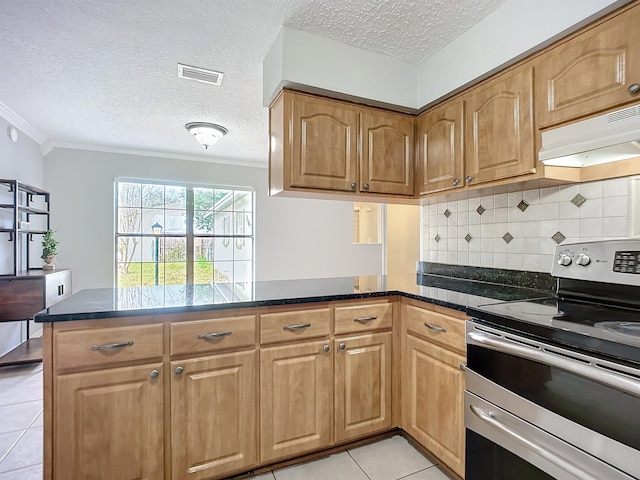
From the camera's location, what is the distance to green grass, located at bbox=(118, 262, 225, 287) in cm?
478

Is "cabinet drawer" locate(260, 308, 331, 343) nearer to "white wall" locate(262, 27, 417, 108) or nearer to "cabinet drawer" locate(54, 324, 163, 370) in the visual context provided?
"cabinet drawer" locate(54, 324, 163, 370)

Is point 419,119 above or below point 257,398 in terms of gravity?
above

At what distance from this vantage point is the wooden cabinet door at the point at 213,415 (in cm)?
152

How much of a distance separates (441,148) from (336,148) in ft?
2.30

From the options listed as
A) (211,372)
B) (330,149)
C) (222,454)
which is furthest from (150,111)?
(222,454)

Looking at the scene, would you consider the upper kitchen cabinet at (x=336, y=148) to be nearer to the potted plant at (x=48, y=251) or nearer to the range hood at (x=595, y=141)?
the range hood at (x=595, y=141)

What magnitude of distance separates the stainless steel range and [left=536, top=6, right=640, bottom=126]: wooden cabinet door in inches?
24.4

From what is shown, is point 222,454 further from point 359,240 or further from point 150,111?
point 359,240

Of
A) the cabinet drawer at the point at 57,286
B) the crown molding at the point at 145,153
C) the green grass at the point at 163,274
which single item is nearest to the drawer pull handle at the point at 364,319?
the cabinet drawer at the point at 57,286

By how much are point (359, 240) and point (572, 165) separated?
4.58 m

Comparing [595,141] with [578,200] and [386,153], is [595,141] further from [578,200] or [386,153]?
[386,153]

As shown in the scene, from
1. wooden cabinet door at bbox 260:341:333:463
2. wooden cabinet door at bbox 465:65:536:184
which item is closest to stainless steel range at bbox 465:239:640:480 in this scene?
wooden cabinet door at bbox 465:65:536:184

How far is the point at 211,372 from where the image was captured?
5.17ft

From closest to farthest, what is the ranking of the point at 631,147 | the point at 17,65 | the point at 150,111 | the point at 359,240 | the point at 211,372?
the point at 631,147
the point at 211,372
the point at 17,65
the point at 150,111
the point at 359,240
